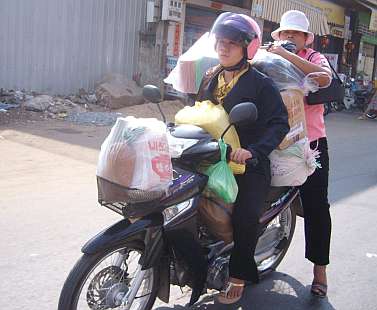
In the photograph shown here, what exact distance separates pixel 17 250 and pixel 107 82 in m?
9.07

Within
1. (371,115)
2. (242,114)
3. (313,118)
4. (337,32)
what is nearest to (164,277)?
(242,114)

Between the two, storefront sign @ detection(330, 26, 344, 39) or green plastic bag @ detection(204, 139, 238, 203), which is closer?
green plastic bag @ detection(204, 139, 238, 203)

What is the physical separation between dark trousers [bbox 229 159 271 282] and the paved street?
0.46 m

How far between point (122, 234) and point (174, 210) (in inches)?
12.5

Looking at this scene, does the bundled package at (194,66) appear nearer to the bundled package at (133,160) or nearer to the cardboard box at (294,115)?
the cardboard box at (294,115)

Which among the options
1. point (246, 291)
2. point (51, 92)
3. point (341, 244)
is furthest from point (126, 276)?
point (51, 92)

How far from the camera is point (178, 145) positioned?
114 inches

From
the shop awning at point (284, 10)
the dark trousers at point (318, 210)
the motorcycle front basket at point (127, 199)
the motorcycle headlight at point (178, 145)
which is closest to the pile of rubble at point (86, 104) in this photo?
the shop awning at point (284, 10)

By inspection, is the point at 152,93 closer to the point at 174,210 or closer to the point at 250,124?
the point at 250,124

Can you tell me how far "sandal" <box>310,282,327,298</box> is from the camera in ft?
12.4

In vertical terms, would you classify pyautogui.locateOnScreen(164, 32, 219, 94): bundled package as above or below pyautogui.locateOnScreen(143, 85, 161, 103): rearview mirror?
above

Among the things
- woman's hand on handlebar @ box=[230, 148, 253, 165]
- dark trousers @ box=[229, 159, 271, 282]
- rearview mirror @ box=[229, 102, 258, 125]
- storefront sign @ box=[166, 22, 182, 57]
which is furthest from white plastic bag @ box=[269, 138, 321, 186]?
storefront sign @ box=[166, 22, 182, 57]

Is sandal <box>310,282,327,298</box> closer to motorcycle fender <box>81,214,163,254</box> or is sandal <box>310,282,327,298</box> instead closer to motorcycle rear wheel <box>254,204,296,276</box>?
motorcycle rear wheel <box>254,204,296,276</box>

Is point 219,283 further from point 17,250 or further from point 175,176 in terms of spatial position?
point 17,250
